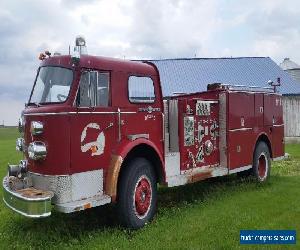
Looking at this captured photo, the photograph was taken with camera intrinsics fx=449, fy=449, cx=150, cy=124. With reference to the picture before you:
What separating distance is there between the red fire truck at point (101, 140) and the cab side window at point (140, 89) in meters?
0.02

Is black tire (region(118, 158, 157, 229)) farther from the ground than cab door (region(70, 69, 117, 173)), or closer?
closer

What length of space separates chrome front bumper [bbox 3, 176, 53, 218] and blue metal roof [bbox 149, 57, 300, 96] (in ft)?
76.2

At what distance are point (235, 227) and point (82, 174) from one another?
2.53 metres

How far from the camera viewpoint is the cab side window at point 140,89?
728 cm

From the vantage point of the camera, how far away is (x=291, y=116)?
26953 mm

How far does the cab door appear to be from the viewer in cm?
624

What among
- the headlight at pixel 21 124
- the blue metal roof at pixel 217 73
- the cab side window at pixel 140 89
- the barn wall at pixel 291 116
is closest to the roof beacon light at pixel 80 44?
the cab side window at pixel 140 89

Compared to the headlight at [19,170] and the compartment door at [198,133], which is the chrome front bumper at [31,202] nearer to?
the headlight at [19,170]

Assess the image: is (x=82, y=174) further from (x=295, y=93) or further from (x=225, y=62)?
(x=225, y=62)

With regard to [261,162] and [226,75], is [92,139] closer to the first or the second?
[261,162]

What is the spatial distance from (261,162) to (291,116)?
54.9ft

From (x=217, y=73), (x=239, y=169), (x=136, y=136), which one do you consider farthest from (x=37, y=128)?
(x=217, y=73)

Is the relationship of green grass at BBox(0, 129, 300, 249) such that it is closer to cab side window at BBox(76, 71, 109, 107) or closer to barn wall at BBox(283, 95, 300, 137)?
cab side window at BBox(76, 71, 109, 107)

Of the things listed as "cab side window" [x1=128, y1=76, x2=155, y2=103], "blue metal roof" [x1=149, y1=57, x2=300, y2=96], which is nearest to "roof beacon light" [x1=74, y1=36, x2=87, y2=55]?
"cab side window" [x1=128, y1=76, x2=155, y2=103]
